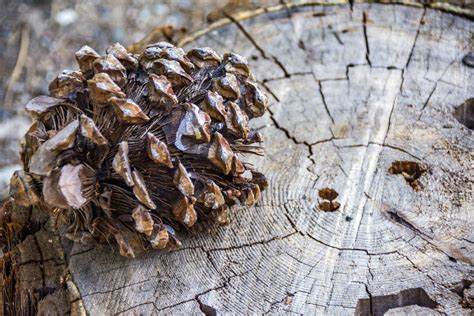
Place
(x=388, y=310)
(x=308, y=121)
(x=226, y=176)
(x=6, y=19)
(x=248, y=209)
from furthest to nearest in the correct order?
1. (x=6, y=19)
2. (x=308, y=121)
3. (x=248, y=209)
4. (x=226, y=176)
5. (x=388, y=310)

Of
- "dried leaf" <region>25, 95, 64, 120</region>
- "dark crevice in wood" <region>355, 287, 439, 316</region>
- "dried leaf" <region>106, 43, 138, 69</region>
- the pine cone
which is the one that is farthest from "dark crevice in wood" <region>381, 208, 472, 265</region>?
"dried leaf" <region>25, 95, 64, 120</region>

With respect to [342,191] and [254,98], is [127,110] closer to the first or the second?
[254,98]

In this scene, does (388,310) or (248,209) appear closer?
(388,310)

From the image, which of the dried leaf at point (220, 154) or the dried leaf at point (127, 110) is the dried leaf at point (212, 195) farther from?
the dried leaf at point (127, 110)

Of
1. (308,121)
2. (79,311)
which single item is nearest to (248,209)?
(308,121)

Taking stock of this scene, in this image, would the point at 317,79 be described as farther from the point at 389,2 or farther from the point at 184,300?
the point at 184,300

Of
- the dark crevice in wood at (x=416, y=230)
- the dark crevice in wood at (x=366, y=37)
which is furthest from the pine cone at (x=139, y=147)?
the dark crevice in wood at (x=366, y=37)

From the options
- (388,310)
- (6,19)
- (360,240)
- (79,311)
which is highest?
(6,19)
